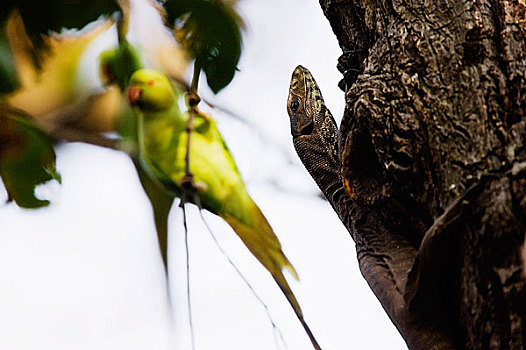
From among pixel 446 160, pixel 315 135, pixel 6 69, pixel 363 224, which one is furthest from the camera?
pixel 315 135

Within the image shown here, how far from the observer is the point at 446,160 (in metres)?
0.77

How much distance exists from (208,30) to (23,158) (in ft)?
0.34

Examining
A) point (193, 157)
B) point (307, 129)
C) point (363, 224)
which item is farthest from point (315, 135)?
point (193, 157)

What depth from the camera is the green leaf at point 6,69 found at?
0.79ft

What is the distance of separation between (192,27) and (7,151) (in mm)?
100

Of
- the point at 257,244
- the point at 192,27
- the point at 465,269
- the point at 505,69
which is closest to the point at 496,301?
the point at 465,269

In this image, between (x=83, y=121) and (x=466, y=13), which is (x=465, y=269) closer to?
(x=466, y=13)

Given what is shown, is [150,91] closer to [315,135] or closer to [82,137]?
[82,137]

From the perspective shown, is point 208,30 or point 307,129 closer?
point 208,30

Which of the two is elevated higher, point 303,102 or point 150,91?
point 303,102

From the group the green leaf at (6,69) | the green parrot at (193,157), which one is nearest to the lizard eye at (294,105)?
the green parrot at (193,157)

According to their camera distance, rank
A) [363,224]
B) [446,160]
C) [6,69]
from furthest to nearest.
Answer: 1. [363,224]
2. [446,160]
3. [6,69]

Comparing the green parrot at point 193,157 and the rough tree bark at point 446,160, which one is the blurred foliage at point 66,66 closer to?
the green parrot at point 193,157

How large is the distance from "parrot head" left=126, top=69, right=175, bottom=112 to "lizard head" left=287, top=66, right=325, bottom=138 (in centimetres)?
112
